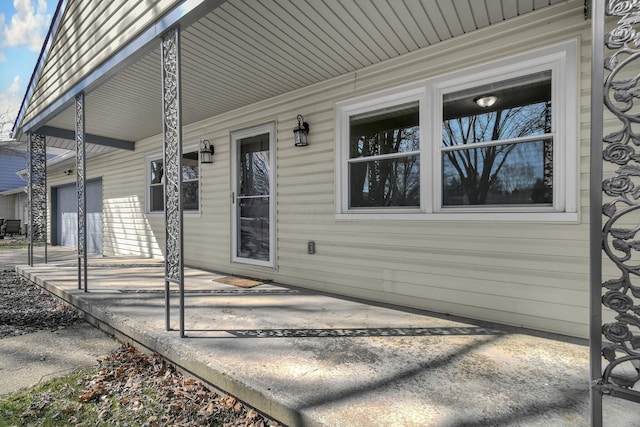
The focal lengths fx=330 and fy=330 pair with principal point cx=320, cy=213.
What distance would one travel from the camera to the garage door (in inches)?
332

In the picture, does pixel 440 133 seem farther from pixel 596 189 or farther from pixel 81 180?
pixel 81 180

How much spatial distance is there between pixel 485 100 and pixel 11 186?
78.4 feet

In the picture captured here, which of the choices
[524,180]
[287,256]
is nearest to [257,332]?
[287,256]

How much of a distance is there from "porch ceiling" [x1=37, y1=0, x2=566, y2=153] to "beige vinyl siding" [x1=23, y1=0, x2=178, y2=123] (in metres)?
0.26

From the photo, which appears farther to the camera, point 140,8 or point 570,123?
point 140,8

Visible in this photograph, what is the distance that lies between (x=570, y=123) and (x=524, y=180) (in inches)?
20.3

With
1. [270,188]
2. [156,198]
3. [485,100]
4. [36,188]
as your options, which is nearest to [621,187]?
[485,100]

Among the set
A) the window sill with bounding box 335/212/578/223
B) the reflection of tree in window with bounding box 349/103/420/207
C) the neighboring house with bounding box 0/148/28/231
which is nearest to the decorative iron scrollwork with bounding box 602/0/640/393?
the window sill with bounding box 335/212/578/223

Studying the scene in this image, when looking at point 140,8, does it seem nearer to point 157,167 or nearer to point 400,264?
point 400,264

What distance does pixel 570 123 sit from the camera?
2480 millimetres

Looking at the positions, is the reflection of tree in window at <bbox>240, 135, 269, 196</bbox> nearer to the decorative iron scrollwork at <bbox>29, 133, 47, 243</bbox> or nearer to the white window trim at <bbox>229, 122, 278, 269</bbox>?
the white window trim at <bbox>229, 122, 278, 269</bbox>

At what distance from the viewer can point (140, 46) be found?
114 inches

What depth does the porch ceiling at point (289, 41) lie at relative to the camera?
2541 millimetres

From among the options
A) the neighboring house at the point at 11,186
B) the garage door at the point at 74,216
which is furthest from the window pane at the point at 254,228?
the neighboring house at the point at 11,186
